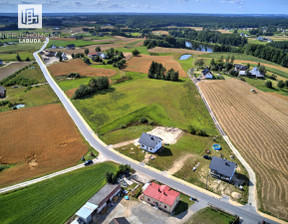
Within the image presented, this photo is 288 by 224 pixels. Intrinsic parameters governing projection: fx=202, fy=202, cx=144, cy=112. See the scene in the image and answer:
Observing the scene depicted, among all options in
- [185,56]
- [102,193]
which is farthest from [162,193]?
[185,56]

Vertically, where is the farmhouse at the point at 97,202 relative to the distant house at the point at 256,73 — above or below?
below

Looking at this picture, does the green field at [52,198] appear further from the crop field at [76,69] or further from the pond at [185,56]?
the pond at [185,56]

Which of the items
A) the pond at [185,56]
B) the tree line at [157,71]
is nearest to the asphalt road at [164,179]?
the tree line at [157,71]

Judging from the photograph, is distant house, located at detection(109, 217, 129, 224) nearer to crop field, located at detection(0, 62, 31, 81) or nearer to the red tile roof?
the red tile roof

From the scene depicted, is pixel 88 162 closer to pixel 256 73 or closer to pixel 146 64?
pixel 146 64

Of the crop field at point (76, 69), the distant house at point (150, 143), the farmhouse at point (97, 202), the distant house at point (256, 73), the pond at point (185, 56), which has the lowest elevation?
the farmhouse at point (97, 202)

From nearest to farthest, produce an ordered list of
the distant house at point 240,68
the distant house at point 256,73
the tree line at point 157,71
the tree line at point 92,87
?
the tree line at point 92,87, the tree line at point 157,71, the distant house at point 256,73, the distant house at point 240,68
